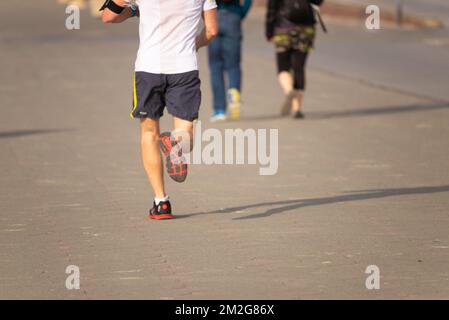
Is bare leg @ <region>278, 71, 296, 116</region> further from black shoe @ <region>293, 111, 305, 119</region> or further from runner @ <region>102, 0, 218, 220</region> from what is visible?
runner @ <region>102, 0, 218, 220</region>

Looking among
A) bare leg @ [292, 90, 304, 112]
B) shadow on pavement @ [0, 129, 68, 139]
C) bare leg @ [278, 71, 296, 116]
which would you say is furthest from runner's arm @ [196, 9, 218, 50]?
bare leg @ [292, 90, 304, 112]

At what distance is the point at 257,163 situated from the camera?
42.0ft

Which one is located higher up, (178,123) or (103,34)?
(103,34)

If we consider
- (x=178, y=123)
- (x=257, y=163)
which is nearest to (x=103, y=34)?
(x=257, y=163)

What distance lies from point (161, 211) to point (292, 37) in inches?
264

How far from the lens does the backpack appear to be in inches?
631

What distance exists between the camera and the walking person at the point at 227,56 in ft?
52.9

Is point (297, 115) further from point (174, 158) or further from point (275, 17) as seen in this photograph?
point (174, 158)

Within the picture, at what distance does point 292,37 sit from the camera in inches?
639

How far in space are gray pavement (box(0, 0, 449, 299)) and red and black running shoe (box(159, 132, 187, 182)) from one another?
37 centimetres

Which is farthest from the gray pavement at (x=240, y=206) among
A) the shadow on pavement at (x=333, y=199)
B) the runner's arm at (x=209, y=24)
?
the runner's arm at (x=209, y=24)

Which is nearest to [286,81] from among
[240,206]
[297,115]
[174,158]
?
[297,115]
